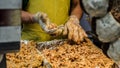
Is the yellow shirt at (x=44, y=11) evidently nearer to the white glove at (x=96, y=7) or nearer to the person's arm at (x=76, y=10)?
the person's arm at (x=76, y=10)

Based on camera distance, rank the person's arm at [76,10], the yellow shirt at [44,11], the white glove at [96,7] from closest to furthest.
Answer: the white glove at [96,7], the yellow shirt at [44,11], the person's arm at [76,10]

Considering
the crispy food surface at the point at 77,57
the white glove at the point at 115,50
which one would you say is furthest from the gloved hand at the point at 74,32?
the white glove at the point at 115,50

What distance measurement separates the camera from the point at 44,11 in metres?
2.06

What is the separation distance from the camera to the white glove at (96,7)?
91cm

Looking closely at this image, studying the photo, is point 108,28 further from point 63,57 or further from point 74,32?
point 74,32

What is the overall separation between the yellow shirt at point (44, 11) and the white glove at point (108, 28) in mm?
1044

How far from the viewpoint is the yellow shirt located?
2.04 meters

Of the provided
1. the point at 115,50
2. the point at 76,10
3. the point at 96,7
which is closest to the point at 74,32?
the point at 76,10

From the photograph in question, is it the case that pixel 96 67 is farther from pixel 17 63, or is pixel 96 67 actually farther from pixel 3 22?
pixel 3 22

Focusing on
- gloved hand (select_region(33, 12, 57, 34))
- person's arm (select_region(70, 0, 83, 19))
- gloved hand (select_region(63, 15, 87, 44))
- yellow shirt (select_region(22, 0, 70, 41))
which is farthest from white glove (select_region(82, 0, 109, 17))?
person's arm (select_region(70, 0, 83, 19))

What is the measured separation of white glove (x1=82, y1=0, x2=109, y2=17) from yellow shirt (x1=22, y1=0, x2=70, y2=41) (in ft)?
3.61

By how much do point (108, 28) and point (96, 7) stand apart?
0.13m

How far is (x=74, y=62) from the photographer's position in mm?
1571

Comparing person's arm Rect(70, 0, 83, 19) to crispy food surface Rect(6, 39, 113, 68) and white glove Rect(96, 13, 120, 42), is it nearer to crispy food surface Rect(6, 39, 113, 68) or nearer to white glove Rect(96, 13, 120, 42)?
crispy food surface Rect(6, 39, 113, 68)
